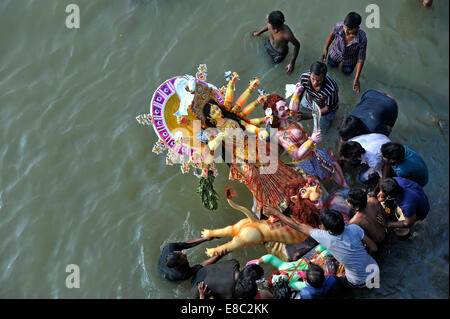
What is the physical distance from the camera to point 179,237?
21.4ft

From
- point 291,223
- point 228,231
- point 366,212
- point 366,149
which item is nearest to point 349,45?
point 366,149

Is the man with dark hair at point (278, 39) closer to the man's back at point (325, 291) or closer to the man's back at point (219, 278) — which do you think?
the man's back at point (219, 278)

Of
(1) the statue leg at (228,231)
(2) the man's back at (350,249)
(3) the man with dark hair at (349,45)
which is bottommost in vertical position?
(2) the man's back at (350,249)

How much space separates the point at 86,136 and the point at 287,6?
14.2 ft

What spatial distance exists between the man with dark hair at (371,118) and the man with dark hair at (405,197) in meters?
0.90

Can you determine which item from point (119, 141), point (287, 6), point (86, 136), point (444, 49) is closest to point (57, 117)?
point (86, 136)

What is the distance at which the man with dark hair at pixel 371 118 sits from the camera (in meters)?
6.11

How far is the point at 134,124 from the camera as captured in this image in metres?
7.43

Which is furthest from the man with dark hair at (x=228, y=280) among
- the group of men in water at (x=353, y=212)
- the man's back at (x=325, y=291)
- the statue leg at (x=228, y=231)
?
the man's back at (x=325, y=291)

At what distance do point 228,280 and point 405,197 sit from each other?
236 centimetres

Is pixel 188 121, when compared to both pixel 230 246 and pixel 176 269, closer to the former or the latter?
pixel 230 246

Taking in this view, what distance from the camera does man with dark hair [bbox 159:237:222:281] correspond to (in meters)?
5.49

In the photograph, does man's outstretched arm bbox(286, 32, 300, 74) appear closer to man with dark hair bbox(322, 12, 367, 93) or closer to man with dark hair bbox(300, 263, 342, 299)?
man with dark hair bbox(322, 12, 367, 93)

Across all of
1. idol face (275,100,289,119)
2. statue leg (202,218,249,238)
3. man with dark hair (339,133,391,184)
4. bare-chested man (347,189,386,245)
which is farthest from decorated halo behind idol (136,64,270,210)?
bare-chested man (347,189,386,245)
